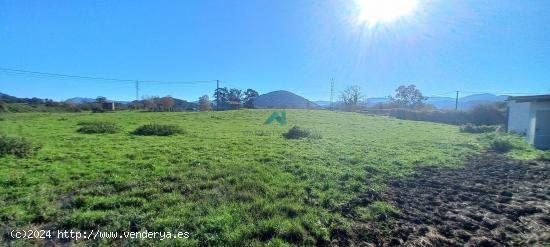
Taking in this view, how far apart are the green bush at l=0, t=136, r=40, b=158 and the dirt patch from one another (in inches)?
420

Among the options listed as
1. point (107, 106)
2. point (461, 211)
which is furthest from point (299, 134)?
point (107, 106)

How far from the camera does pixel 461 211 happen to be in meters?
5.85

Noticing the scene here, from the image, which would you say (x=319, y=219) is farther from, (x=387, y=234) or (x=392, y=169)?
(x=392, y=169)

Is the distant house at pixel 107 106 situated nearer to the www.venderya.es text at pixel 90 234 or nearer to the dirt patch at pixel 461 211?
the www.venderya.es text at pixel 90 234

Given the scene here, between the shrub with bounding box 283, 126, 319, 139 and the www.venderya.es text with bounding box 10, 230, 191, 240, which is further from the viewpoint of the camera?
the shrub with bounding box 283, 126, 319, 139

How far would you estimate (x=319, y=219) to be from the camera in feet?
16.6

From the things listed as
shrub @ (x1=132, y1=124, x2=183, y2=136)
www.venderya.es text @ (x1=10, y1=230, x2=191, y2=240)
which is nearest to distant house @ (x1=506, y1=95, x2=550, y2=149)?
www.venderya.es text @ (x1=10, y1=230, x2=191, y2=240)

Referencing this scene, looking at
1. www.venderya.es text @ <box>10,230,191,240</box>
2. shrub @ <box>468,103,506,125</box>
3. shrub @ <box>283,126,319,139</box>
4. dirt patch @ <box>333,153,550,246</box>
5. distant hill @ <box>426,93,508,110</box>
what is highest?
distant hill @ <box>426,93,508,110</box>

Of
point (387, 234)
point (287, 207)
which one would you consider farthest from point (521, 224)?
point (287, 207)

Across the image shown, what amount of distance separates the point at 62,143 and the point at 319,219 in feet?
41.0

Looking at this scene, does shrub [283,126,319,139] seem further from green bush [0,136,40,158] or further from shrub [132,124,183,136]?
green bush [0,136,40,158]

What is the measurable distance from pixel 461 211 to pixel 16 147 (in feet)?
43.8

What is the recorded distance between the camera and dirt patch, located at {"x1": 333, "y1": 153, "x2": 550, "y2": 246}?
4598 millimetres

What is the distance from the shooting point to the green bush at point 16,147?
9297 millimetres
